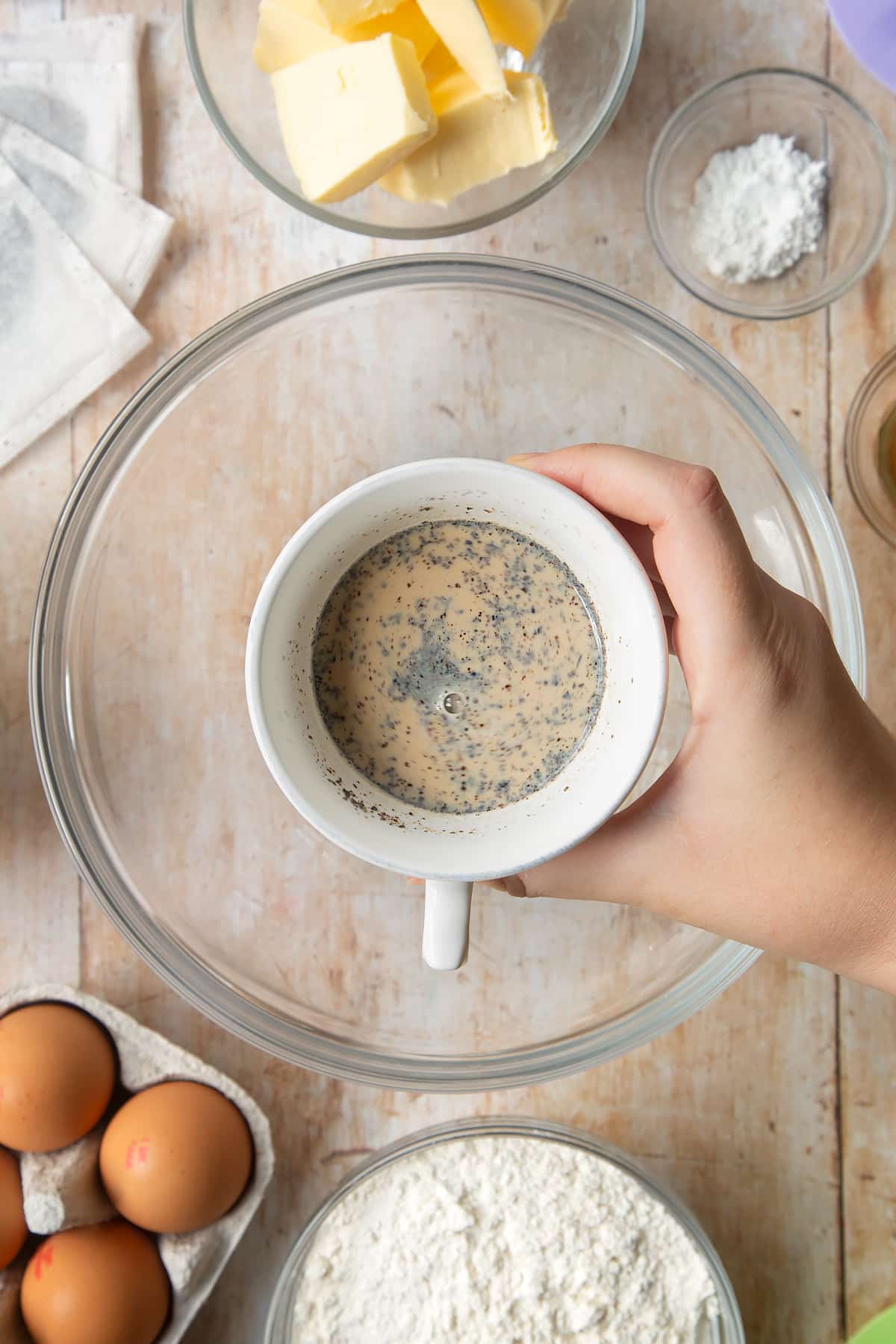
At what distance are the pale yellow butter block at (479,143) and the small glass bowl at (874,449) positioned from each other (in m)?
0.39

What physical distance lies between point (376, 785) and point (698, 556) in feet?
0.96

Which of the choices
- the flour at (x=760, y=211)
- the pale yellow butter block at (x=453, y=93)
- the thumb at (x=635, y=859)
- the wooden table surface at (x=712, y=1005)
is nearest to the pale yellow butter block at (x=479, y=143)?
the pale yellow butter block at (x=453, y=93)

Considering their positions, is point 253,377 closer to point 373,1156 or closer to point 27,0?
point 27,0

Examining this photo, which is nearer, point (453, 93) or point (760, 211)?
point (453, 93)

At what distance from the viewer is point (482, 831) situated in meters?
0.82

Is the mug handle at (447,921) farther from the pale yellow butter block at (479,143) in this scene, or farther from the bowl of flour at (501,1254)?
the pale yellow butter block at (479,143)

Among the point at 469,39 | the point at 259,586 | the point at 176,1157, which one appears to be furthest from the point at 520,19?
the point at 176,1157

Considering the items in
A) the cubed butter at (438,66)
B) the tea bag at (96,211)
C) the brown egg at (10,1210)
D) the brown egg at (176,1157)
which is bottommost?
the brown egg at (10,1210)

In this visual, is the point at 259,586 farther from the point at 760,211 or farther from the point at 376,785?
the point at 760,211

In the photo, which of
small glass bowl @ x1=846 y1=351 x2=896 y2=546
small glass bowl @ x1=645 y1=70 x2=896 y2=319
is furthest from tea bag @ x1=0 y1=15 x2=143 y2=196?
small glass bowl @ x1=846 y1=351 x2=896 y2=546

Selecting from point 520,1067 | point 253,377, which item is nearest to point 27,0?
point 253,377

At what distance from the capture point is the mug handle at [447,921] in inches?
30.5

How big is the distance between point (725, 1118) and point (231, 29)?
114cm

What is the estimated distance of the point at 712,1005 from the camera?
3.64 feet
